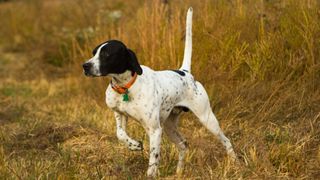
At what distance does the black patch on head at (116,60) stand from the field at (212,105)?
0.75 meters

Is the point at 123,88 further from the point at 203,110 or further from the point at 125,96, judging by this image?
the point at 203,110

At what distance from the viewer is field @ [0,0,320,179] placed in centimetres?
544

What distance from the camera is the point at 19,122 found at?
7.92 meters

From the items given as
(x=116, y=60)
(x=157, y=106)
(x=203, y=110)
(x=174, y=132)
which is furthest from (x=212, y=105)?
(x=116, y=60)

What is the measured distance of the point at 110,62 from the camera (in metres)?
5.27

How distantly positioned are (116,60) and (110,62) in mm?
58

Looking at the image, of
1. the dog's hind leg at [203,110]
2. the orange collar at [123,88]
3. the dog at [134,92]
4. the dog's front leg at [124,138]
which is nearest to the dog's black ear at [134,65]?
the dog at [134,92]

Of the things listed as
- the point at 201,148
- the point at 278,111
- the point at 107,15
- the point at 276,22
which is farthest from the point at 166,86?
the point at 107,15

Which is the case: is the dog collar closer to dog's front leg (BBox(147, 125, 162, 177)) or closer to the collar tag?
the collar tag

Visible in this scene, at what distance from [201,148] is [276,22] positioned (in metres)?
2.68

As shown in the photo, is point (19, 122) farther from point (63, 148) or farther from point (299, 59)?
point (299, 59)

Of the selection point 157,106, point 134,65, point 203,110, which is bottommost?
point 203,110

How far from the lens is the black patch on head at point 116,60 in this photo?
17.3 ft

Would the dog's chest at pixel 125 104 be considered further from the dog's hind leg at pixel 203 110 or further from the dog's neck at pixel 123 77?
the dog's hind leg at pixel 203 110
